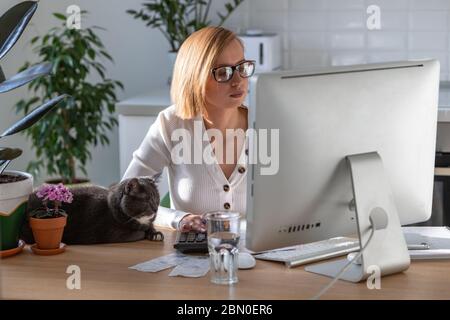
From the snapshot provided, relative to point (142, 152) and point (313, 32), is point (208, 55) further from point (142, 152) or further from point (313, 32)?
point (313, 32)

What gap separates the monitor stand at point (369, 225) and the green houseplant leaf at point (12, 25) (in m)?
0.88

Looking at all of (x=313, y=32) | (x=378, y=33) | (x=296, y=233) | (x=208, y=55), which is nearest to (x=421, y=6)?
(x=378, y=33)

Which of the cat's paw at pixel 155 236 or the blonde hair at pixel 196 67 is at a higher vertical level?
the blonde hair at pixel 196 67

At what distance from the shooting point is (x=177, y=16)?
12.4 ft

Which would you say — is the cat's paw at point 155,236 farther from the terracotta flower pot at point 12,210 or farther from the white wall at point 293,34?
the white wall at point 293,34

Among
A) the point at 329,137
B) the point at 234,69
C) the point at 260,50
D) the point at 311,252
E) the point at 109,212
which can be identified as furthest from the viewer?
the point at 260,50

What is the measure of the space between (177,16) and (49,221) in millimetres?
1890

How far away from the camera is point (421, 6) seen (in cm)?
368

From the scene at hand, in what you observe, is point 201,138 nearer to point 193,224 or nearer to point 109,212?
point 193,224

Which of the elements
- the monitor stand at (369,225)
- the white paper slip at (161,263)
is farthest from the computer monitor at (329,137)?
the white paper slip at (161,263)

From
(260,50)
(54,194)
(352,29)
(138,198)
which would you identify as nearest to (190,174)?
(138,198)

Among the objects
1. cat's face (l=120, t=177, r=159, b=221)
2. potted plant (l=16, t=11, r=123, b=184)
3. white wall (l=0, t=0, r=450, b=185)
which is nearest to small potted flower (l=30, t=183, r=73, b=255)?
cat's face (l=120, t=177, r=159, b=221)

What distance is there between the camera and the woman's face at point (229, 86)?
91.0 inches
